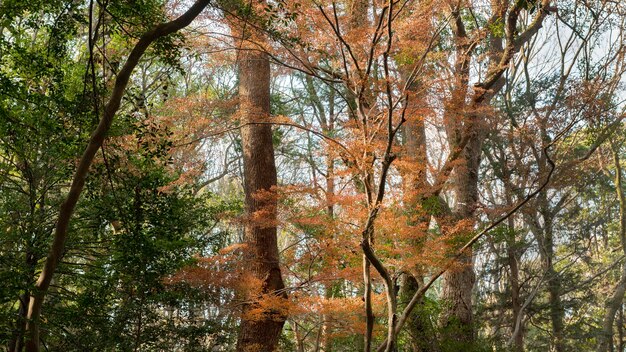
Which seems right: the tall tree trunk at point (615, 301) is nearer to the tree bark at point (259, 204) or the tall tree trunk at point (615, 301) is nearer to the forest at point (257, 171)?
the forest at point (257, 171)

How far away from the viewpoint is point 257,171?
27.5ft

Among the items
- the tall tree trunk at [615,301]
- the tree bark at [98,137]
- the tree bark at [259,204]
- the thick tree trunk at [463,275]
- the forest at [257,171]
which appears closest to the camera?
the tree bark at [98,137]

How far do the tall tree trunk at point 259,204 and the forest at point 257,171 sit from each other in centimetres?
3

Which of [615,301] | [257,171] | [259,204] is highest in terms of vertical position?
[257,171]

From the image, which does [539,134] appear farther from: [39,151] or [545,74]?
[39,151]

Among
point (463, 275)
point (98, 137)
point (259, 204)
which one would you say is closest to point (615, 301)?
point (463, 275)

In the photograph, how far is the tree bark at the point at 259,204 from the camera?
759cm

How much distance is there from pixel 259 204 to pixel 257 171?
48 centimetres

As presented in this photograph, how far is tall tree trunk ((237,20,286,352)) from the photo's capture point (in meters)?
7.60

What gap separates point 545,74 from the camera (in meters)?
12.9

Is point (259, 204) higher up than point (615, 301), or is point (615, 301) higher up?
point (259, 204)

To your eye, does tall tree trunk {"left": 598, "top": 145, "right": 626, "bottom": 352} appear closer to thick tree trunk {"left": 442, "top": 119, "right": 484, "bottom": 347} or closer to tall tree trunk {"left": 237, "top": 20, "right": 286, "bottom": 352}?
thick tree trunk {"left": 442, "top": 119, "right": 484, "bottom": 347}

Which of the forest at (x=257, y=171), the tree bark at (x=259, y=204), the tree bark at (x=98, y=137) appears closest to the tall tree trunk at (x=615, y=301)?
the forest at (x=257, y=171)

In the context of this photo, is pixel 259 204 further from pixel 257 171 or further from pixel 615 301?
pixel 615 301
